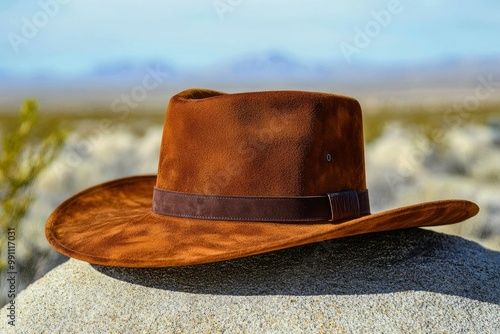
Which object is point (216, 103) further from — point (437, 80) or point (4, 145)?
point (437, 80)

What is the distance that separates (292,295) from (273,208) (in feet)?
1.22

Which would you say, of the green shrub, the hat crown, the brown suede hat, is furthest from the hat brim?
the green shrub

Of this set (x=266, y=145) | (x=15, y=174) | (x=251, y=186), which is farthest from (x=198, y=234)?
(x=15, y=174)

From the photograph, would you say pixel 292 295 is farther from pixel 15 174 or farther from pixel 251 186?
pixel 15 174

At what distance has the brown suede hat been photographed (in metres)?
2.40

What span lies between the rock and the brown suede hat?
9.6 inches

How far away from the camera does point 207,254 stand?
2303 mm

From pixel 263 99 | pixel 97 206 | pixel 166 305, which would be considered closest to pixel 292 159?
pixel 263 99

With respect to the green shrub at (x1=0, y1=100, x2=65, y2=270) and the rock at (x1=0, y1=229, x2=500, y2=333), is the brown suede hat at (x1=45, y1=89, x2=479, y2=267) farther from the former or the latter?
the green shrub at (x1=0, y1=100, x2=65, y2=270)

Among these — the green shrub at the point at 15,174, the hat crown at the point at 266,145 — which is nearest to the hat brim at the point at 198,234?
the hat crown at the point at 266,145

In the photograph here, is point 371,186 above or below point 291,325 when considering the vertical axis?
below

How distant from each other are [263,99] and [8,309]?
64.6 inches

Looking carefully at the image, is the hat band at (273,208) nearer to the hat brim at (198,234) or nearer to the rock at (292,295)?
the hat brim at (198,234)

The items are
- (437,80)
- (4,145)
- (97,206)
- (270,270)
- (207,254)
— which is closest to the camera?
(207,254)
